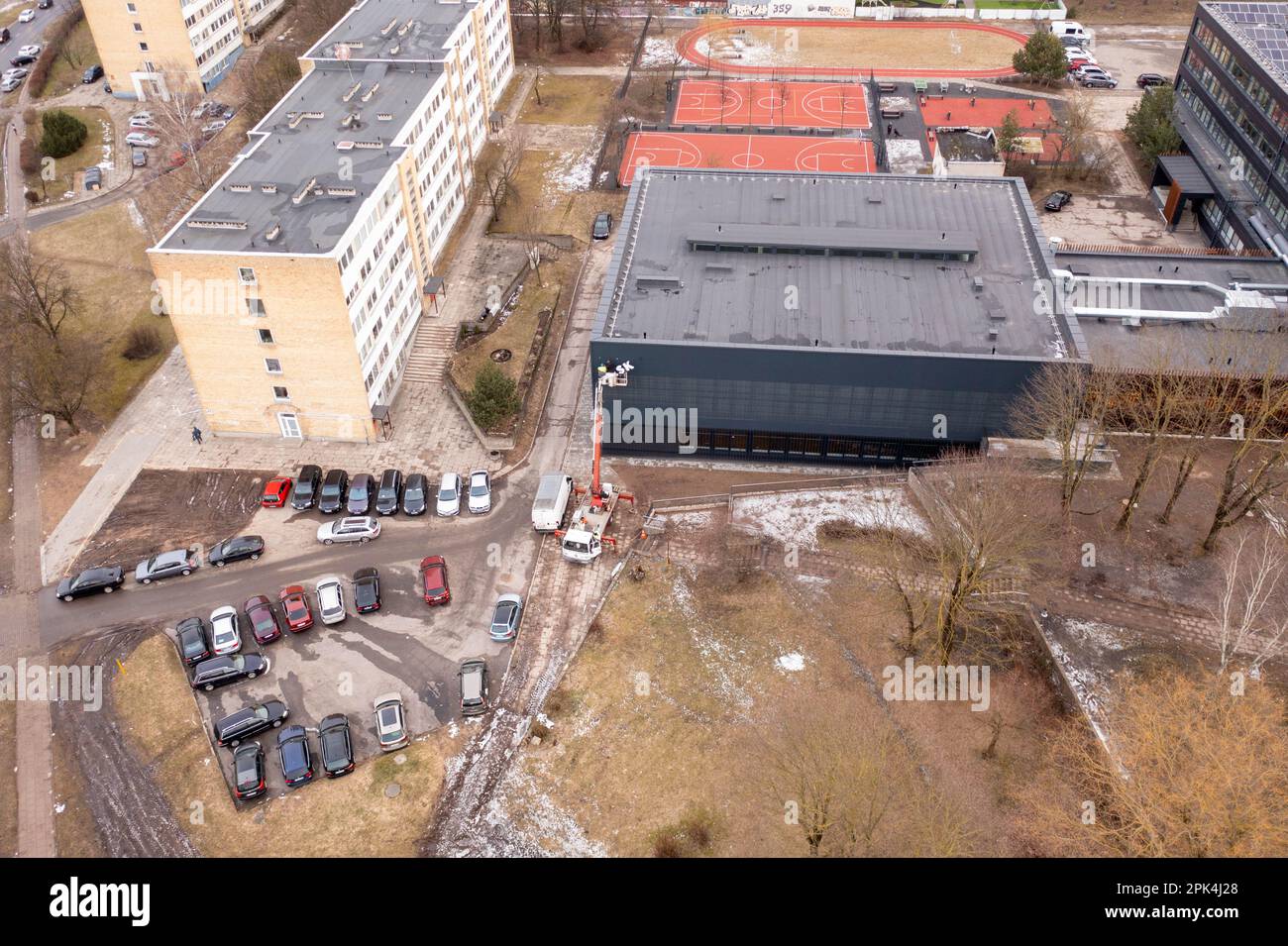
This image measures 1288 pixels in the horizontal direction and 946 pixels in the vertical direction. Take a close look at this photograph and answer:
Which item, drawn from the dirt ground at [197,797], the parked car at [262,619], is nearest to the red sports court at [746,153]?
the parked car at [262,619]

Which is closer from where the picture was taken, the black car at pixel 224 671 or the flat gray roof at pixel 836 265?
the black car at pixel 224 671

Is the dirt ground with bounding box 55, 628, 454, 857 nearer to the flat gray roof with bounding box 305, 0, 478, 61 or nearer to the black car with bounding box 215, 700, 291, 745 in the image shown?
the black car with bounding box 215, 700, 291, 745

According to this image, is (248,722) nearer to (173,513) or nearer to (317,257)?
(173,513)

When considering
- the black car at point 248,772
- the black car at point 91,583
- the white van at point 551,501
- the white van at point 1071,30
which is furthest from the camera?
the white van at point 1071,30

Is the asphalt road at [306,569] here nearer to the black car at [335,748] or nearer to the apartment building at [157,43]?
the black car at [335,748]

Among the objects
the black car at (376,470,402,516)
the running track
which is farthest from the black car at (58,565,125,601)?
the running track

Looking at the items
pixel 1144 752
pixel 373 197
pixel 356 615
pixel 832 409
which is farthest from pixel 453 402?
pixel 1144 752

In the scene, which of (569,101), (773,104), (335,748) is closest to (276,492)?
(335,748)
